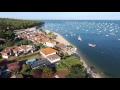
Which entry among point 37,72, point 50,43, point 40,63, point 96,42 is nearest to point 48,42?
point 50,43

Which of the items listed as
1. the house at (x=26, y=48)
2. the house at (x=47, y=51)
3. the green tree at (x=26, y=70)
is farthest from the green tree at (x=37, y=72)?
the house at (x=26, y=48)

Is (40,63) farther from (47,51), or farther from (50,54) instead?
(47,51)

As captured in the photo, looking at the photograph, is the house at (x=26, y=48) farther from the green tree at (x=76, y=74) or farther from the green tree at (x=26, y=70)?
the green tree at (x=76, y=74)
